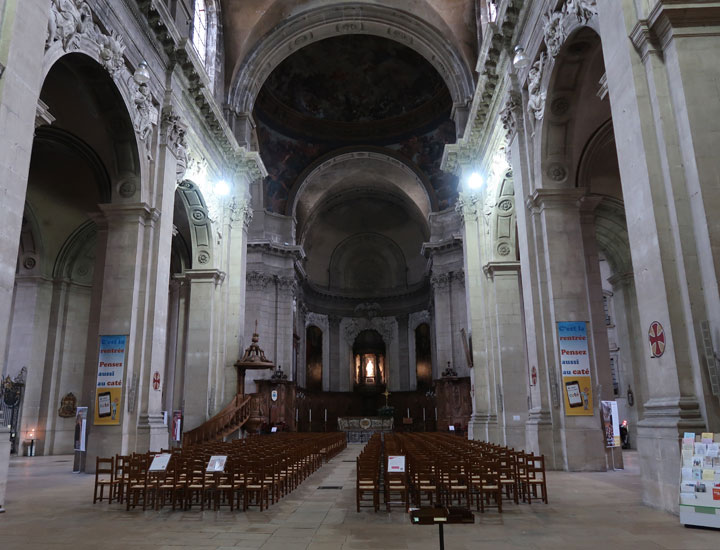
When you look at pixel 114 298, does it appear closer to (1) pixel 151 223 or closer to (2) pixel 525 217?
(1) pixel 151 223

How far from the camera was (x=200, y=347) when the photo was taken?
20.6 meters

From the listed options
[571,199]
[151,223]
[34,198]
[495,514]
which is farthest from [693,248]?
[34,198]

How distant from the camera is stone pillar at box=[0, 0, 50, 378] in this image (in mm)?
8422

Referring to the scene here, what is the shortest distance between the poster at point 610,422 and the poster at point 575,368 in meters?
0.93

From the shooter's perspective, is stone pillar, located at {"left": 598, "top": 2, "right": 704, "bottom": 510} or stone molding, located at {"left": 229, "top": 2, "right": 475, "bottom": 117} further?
stone molding, located at {"left": 229, "top": 2, "right": 475, "bottom": 117}

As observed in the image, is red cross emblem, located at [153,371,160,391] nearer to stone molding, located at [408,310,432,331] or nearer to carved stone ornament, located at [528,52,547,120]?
carved stone ornament, located at [528,52,547,120]

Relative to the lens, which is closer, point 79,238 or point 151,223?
point 151,223

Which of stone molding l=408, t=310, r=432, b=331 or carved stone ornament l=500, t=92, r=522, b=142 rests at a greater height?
carved stone ornament l=500, t=92, r=522, b=142

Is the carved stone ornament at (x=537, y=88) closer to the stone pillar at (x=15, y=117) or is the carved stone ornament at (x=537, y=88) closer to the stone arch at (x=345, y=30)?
the stone arch at (x=345, y=30)

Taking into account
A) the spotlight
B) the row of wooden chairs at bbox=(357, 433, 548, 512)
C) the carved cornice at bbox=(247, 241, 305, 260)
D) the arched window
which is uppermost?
the arched window

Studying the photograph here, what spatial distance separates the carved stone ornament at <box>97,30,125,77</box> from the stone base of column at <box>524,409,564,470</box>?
12.8 meters

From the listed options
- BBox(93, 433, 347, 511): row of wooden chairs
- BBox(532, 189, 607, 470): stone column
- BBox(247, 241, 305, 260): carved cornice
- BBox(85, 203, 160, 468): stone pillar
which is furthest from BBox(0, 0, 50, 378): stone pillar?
BBox(247, 241, 305, 260): carved cornice

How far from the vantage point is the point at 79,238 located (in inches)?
887

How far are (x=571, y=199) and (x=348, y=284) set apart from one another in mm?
31846
